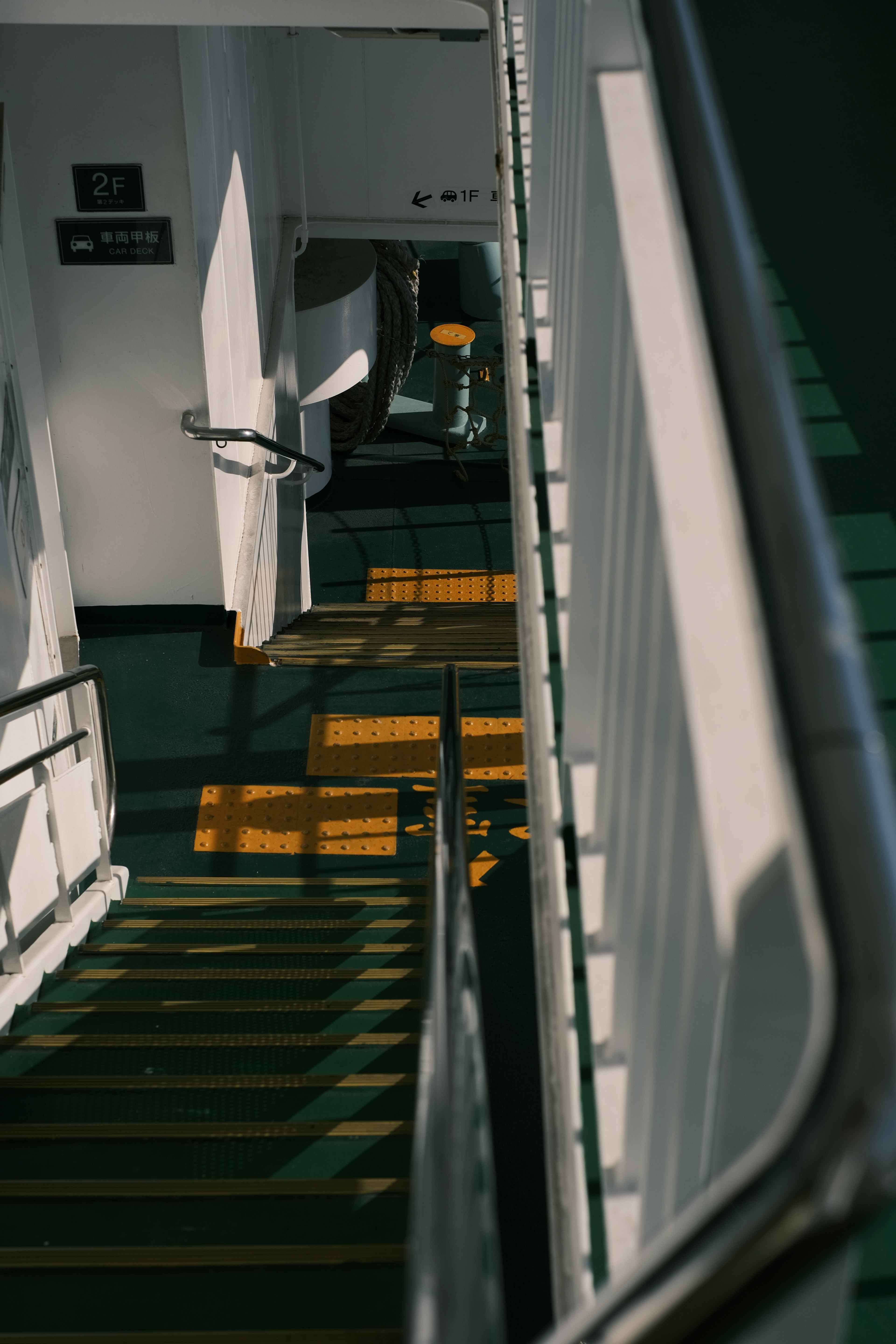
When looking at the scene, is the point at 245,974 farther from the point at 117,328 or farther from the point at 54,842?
the point at 117,328

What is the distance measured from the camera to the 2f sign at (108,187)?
527 cm

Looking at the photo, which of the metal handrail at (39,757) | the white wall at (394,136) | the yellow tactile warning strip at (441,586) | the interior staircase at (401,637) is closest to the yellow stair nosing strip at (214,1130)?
the metal handrail at (39,757)

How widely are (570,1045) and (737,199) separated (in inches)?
43.8

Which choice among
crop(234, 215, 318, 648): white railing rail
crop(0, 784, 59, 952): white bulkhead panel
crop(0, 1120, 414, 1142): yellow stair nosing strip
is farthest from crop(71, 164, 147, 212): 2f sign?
crop(0, 1120, 414, 1142): yellow stair nosing strip

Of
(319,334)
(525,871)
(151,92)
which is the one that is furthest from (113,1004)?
(319,334)

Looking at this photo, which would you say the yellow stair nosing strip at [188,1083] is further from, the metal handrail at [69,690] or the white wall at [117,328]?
the white wall at [117,328]

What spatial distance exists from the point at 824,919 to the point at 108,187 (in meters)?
5.54

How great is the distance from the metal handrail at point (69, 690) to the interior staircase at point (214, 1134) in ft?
1.47

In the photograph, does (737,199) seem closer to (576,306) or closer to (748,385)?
(748,385)

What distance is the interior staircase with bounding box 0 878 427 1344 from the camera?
2414 mm

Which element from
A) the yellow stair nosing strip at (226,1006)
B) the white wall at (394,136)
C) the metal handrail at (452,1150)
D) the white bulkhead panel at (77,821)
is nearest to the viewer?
the metal handrail at (452,1150)

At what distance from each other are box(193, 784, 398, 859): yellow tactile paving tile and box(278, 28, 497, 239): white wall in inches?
181

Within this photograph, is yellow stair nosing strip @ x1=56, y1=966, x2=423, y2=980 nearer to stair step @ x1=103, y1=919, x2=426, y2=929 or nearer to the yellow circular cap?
stair step @ x1=103, y1=919, x2=426, y2=929

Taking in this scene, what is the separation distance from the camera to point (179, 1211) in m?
2.68
